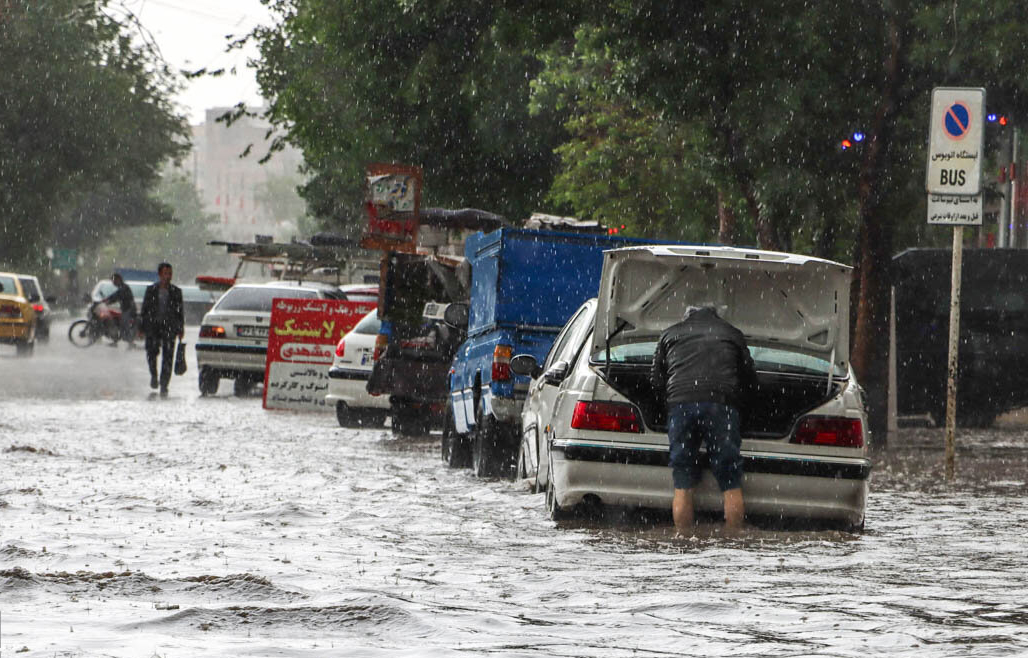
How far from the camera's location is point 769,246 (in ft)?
65.6

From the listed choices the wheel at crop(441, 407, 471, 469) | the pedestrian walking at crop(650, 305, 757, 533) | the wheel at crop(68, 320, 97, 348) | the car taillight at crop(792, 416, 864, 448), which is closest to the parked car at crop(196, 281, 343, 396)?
the wheel at crop(441, 407, 471, 469)

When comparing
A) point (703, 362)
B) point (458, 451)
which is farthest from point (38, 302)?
point (703, 362)

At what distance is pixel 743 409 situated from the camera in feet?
34.4

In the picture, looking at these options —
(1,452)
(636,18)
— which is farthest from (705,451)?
(636,18)

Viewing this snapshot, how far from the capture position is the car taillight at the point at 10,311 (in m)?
37.3

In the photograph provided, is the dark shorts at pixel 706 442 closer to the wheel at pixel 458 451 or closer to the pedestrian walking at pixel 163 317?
the wheel at pixel 458 451

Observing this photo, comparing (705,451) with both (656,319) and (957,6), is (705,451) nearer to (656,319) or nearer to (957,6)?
(656,319)

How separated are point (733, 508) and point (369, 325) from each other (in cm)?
1119

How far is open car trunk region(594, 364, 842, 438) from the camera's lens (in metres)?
10.3

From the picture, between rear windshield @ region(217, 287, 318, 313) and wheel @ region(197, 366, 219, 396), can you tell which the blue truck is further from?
wheel @ region(197, 366, 219, 396)

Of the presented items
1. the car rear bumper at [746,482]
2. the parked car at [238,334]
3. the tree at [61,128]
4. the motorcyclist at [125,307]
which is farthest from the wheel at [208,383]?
the tree at [61,128]

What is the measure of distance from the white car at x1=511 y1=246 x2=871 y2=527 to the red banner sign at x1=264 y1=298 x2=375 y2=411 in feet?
36.6

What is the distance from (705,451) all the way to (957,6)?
8711 mm

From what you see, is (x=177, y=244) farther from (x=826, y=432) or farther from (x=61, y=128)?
(x=826, y=432)
